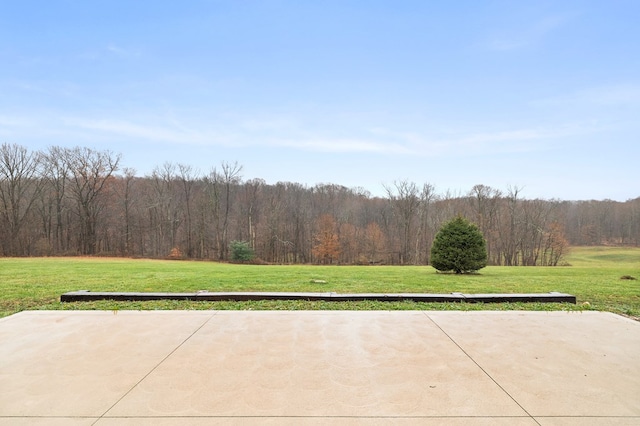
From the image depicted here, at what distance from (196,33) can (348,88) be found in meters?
6.41

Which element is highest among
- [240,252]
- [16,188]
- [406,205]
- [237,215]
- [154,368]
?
[16,188]

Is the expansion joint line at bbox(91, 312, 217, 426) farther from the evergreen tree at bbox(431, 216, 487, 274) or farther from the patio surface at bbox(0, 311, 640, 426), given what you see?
the evergreen tree at bbox(431, 216, 487, 274)

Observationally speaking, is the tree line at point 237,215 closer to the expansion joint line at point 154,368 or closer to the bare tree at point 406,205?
the bare tree at point 406,205

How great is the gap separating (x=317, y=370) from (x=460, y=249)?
32.3 feet

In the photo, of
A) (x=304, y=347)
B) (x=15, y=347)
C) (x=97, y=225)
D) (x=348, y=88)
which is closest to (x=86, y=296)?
(x=15, y=347)

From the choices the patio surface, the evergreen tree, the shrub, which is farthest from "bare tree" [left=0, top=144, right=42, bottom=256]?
the evergreen tree

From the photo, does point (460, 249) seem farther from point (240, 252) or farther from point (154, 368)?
point (240, 252)

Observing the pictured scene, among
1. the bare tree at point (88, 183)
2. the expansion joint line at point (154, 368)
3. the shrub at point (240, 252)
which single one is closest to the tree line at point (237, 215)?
the bare tree at point (88, 183)

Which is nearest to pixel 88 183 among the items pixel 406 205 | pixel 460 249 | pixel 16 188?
pixel 16 188

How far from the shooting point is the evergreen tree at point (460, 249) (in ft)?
37.6

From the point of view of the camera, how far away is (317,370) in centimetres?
287

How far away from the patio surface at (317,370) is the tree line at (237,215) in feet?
95.9

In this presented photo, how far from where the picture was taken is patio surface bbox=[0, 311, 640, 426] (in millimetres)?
2195

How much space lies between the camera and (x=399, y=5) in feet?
33.8
